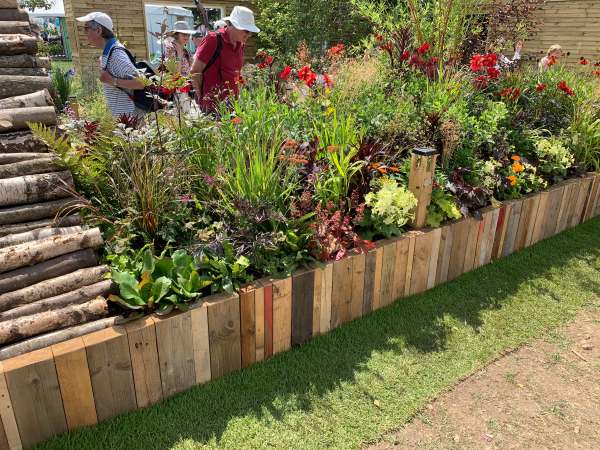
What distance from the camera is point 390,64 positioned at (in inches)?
157

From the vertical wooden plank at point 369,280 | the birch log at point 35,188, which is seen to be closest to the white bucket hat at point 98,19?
the birch log at point 35,188

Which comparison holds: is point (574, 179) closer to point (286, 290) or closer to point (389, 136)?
point (389, 136)

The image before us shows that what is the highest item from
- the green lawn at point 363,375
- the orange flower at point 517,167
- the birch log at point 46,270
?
the orange flower at point 517,167

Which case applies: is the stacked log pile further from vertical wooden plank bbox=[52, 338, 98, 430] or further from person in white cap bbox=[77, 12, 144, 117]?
person in white cap bbox=[77, 12, 144, 117]

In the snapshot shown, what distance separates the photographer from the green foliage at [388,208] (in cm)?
254

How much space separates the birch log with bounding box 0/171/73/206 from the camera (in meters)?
2.03

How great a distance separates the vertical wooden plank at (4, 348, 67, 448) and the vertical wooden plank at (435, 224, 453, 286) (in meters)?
2.20

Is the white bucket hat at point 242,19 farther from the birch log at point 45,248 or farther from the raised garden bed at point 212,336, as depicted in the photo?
the birch log at point 45,248

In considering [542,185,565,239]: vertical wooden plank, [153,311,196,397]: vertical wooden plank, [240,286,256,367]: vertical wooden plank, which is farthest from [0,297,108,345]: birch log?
[542,185,565,239]: vertical wooden plank

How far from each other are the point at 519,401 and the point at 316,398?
977mm

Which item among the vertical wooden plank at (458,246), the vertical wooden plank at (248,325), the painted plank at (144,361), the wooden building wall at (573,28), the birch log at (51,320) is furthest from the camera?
the wooden building wall at (573,28)

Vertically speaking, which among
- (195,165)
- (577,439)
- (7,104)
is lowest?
(577,439)

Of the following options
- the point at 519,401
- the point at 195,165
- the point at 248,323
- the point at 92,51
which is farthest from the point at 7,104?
the point at 92,51

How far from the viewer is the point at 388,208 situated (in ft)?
8.33
